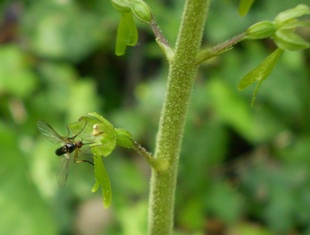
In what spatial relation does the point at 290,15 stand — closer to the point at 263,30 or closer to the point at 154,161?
the point at 263,30

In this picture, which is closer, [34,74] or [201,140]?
[201,140]

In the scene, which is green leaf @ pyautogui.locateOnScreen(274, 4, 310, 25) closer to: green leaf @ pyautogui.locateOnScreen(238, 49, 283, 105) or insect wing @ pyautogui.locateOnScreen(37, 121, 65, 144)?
green leaf @ pyautogui.locateOnScreen(238, 49, 283, 105)

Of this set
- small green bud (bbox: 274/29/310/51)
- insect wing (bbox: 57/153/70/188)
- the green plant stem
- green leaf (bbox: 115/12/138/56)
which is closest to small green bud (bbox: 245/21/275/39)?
small green bud (bbox: 274/29/310/51)

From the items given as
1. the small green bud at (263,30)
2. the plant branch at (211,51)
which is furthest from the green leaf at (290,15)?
the plant branch at (211,51)

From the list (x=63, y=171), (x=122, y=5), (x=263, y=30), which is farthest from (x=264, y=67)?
(x=63, y=171)

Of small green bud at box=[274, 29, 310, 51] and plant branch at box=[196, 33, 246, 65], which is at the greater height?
small green bud at box=[274, 29, 310, 51]

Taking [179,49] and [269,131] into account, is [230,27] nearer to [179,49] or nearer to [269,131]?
[269,131]

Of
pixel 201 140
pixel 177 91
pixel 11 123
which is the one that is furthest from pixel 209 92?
pixel 177 91
